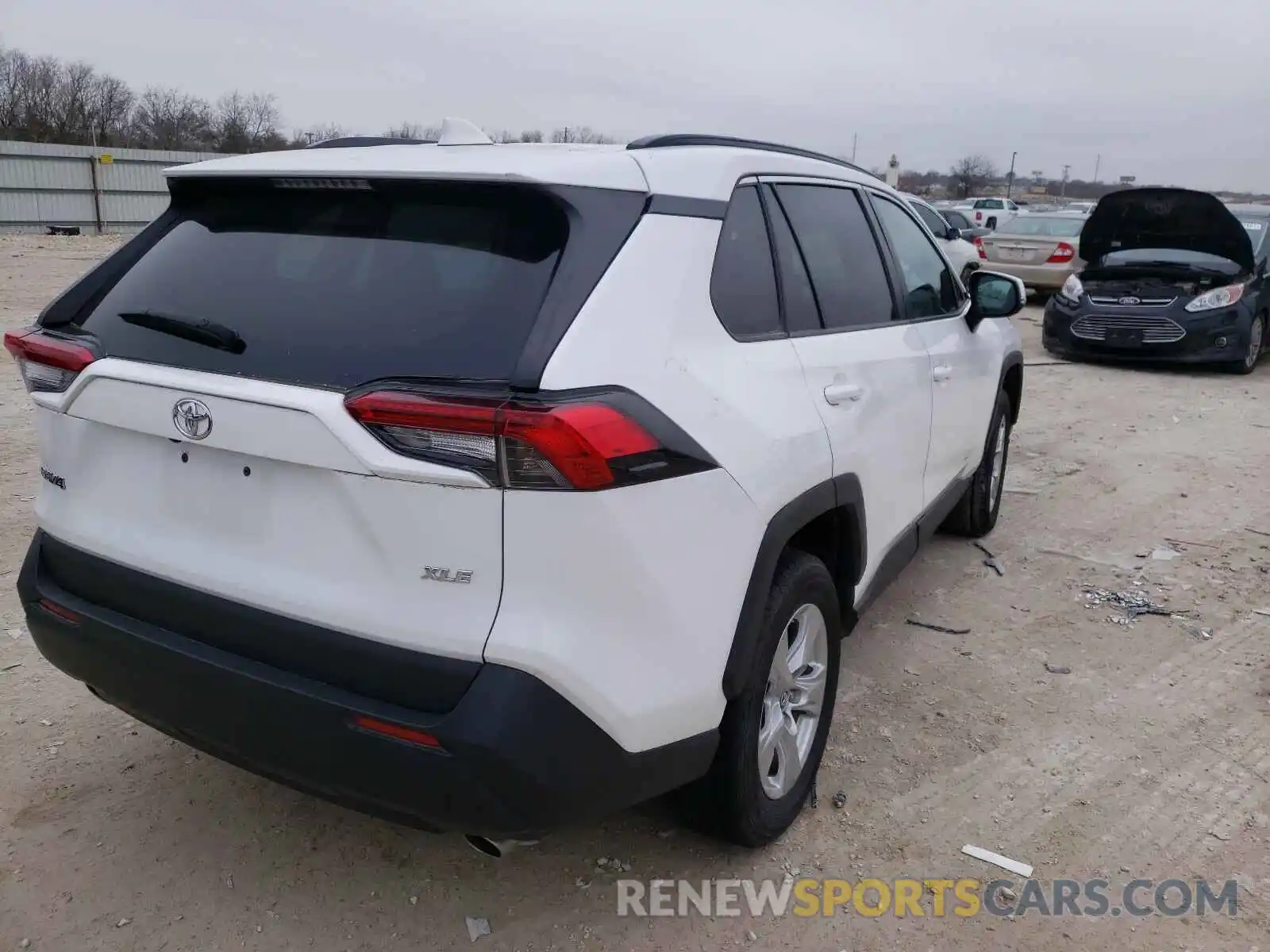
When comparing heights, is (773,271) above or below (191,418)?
above

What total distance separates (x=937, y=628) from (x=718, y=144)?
101 inches

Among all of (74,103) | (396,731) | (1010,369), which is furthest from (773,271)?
(74,103)

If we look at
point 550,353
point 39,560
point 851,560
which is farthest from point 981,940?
point 39,560

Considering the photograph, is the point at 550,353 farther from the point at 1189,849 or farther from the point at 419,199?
the point at 1189,849

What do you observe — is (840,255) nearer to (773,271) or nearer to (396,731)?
(773,271)

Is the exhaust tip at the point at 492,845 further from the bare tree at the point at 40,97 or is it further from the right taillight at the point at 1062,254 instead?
the bare tree at the point at 40,97

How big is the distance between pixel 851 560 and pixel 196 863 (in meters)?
2.05

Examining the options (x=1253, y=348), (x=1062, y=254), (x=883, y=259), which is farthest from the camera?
(x=1062, y=254)

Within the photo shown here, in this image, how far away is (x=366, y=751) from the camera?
2016mm

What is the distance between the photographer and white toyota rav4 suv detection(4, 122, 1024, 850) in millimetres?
1942

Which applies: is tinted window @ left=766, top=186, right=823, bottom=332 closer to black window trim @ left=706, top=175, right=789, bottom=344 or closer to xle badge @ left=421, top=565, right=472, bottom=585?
black window trim @ left=706, top=175, right=789, bottom=344

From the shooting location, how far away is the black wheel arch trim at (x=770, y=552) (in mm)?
2340

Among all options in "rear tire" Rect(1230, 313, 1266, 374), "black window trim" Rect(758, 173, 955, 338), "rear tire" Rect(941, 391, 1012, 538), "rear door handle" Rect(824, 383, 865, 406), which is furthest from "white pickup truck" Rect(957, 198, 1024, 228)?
"rear door handle" Rect(824, 383, 865, 406)

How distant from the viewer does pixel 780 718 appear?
2.84 m
